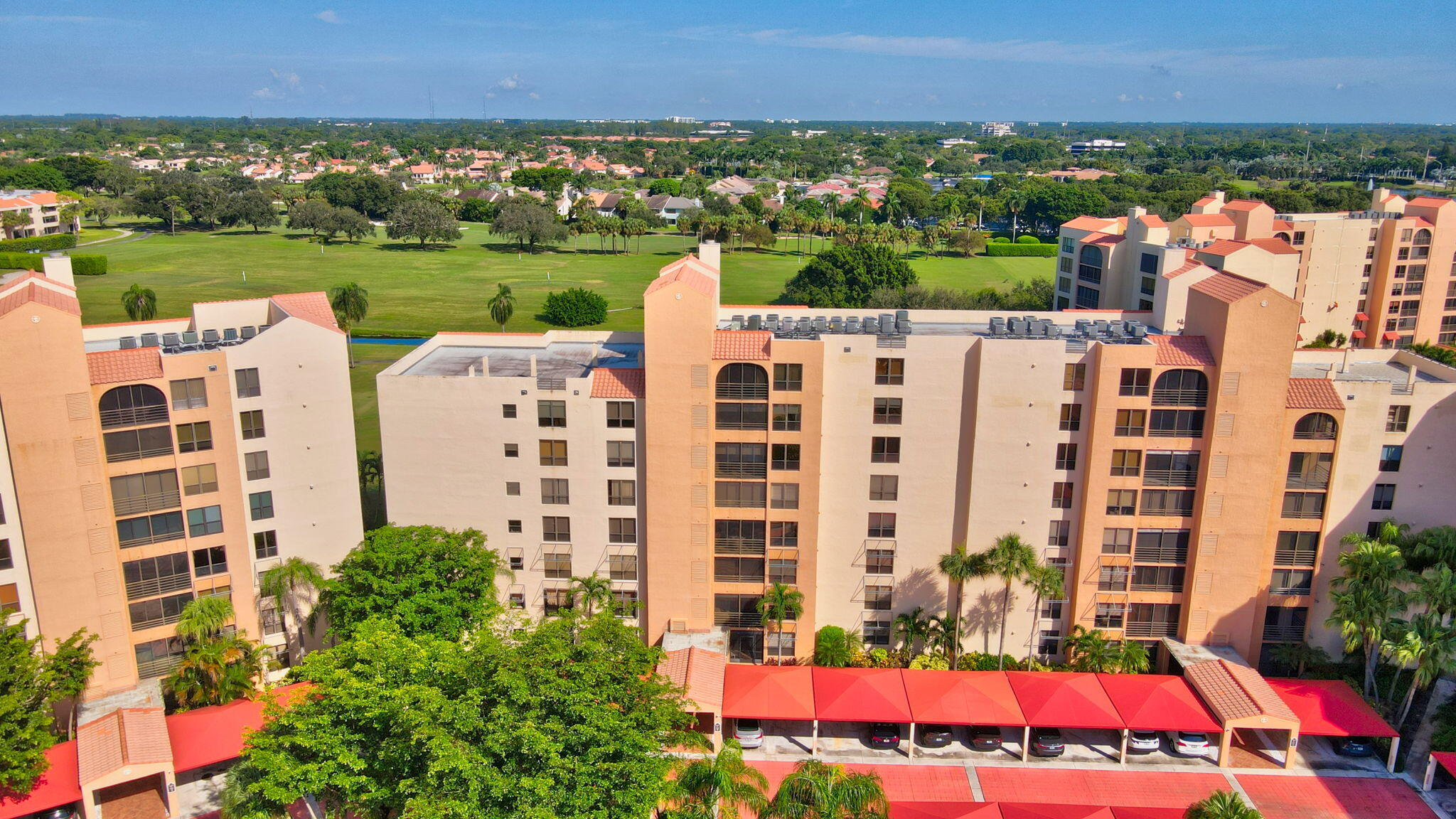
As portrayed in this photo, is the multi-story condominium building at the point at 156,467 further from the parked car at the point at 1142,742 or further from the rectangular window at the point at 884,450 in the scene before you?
the parked car at the point at 1142,742

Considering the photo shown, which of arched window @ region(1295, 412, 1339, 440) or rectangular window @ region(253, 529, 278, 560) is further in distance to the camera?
rectangular window @ region(253, 529, 278, 560)

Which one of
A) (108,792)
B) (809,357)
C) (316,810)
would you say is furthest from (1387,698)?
(108,792)

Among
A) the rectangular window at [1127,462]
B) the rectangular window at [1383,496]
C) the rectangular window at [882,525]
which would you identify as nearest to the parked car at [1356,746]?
the rectangular window at [1383,496]

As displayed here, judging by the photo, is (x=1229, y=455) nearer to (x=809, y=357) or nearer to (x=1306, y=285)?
(x=809, y=357)

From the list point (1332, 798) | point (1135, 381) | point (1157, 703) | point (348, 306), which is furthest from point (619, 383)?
point (348, 306)

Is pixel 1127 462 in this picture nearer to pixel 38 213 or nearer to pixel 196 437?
pixel 196 437

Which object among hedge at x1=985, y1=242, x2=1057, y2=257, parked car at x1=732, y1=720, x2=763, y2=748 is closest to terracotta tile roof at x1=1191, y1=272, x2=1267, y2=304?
parked car at x1=732, y1=720, x2=763, y2=748

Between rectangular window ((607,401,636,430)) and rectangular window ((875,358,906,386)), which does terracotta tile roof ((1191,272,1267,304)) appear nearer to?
rectangular window ((875,358,906,386))
